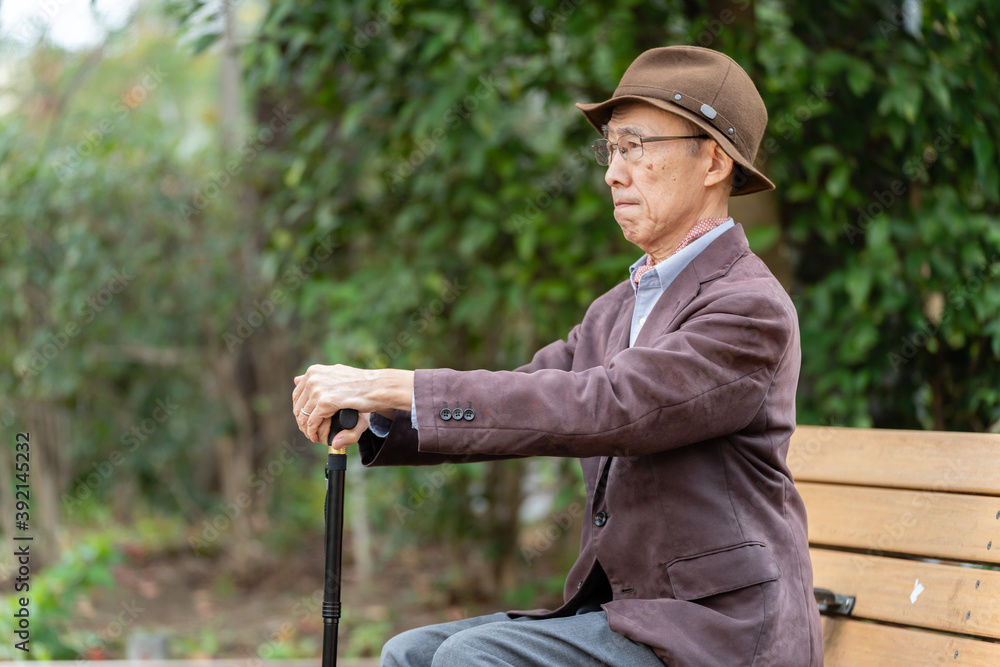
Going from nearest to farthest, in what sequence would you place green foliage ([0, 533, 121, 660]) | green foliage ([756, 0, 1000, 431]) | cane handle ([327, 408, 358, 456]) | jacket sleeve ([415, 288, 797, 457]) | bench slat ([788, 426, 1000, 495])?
jacket sleeve ([415, 288, 797, 457]), cane handle ([327, 408, 358, 456]), bench slat ([788, 426, 1000, 495]), green foliage ([756, 0, 1000, 431]), green foliage ([0, 533, 121, 660])

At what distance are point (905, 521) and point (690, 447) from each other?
2.56 ft

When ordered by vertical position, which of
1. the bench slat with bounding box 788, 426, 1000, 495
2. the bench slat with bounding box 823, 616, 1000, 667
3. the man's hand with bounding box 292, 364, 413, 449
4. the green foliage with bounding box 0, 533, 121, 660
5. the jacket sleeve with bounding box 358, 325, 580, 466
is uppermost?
the man's hand with bounding box 292, 364, 413, 449

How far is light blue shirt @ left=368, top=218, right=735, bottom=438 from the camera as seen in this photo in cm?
185

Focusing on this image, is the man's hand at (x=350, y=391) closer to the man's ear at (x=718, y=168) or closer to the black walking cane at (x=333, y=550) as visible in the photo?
the black walking cane at (x=333, y=550)

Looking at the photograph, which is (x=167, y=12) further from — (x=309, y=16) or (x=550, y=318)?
(x=550, y=318)

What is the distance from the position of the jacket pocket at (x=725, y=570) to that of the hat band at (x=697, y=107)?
0.76 metres

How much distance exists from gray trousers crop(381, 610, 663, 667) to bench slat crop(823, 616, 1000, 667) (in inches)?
28.3

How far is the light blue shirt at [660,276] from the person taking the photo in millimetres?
1846

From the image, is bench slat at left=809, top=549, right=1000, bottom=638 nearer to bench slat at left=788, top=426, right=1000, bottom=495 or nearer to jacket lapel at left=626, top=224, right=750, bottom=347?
bench slat at left=788, top=426, right=1000, bottom=495

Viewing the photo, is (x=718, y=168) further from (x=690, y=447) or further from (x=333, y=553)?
(x=333, y=553)

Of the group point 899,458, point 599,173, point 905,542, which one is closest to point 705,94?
point 899,458

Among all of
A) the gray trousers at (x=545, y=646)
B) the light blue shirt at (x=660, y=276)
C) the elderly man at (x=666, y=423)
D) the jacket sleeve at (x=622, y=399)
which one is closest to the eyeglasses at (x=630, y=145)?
the elderly man at (x=666, y=423)

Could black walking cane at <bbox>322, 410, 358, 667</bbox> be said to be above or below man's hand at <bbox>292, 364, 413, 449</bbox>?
below

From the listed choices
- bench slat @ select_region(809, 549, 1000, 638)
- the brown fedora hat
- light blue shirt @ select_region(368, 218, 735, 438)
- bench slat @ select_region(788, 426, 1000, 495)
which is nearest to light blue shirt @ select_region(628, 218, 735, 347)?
light blue shirt @ select_region(368, 218, 735, 438)
